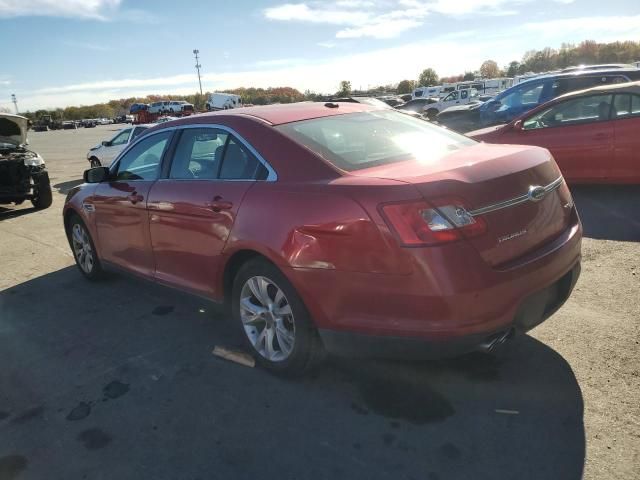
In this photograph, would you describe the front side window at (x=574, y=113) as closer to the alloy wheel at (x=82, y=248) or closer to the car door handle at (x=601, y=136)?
the car door handle at (x=601, y=136)

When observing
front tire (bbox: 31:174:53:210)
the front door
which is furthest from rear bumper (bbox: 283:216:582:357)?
front tire (bbox: 31:174:53:210)

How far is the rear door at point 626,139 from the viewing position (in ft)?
21.3

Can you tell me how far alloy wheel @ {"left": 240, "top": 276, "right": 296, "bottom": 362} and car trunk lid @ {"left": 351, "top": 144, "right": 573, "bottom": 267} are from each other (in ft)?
2.99

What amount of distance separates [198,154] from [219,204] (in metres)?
0.65

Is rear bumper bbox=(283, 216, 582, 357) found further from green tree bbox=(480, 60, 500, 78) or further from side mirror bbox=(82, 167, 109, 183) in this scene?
green tree bbox=(480, 60, 500, 78)

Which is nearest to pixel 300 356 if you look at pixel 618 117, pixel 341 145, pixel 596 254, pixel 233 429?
pixel 233 429

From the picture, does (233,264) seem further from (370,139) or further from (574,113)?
(574,113)

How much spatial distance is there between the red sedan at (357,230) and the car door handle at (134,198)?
214mm

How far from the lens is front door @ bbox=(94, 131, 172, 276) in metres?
4.16

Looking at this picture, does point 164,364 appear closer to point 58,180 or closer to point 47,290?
point 47,290

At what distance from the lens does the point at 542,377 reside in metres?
2.97

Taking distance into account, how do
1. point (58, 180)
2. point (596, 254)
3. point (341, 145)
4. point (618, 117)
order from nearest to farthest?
point (341, 145), point (596, 254), point (618, 117), point (58, 180)

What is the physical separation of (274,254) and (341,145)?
32.0 inches

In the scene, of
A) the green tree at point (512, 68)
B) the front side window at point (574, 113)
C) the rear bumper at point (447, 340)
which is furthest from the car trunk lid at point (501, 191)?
the green tree at point (512, 68)
